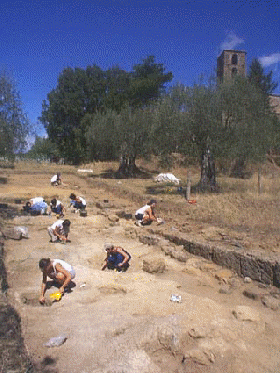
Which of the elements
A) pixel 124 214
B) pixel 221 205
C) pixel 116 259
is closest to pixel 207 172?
pixel 221 205

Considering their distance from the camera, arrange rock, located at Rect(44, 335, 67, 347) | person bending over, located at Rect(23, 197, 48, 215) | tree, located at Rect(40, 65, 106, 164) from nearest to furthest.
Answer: rock, located at Rect(44, 335, 67, 347) → person bending over, located at Rect(23, 197, 48, 215) → tree, located at Rect(40, 65, 106, 164)

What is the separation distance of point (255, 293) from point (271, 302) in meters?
0.42

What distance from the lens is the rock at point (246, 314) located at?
18.3ft

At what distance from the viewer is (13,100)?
22.1m

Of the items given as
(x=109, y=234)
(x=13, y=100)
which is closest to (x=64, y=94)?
(x=13, y=100)

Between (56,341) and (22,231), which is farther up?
(22,231)

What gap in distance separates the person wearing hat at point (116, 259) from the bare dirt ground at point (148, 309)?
272 mm

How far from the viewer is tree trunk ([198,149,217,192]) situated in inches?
656

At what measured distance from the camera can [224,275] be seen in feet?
25.1

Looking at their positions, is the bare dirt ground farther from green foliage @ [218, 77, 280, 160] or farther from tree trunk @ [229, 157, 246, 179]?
tree trunk @ [229, 157, 246, 179]

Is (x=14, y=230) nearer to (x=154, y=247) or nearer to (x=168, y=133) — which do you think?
(x=154, y=247)

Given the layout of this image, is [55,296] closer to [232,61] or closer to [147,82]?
[147,82]

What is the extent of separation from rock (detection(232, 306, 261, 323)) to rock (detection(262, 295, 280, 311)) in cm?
53

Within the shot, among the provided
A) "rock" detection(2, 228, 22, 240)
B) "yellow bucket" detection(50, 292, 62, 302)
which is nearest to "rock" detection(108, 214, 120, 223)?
"rock" detection(2, 228, 22, 240)
